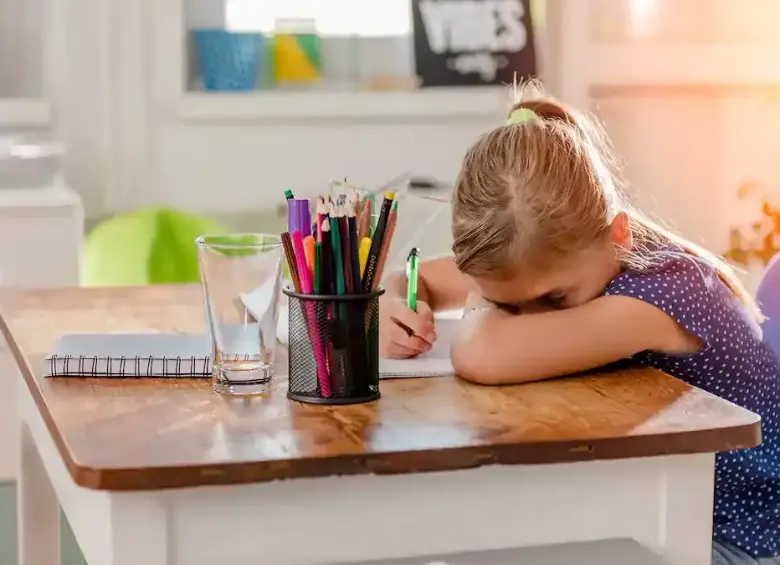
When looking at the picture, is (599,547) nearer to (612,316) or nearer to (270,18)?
(612,316)

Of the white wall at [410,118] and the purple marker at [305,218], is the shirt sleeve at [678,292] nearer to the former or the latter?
the purple marker at [305,218]

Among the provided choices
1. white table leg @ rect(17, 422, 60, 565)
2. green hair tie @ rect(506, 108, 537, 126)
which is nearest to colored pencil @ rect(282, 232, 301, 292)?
green hair tie @ rect(506, 108, 537, 126)

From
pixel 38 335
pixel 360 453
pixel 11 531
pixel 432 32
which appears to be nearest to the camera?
pixel 360 453

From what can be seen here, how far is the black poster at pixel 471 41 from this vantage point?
331cm

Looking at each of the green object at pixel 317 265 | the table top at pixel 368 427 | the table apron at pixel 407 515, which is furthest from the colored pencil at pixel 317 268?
the table apron at pixel 407 515

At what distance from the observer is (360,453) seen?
3.15ft

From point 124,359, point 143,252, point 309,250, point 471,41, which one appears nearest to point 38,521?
point 124,359

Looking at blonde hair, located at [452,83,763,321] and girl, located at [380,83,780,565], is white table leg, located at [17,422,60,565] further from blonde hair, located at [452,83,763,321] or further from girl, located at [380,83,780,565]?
blonde hair, located at [452,83,763,321]

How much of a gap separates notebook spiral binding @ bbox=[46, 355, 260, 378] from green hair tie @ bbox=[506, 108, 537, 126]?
1.46ft

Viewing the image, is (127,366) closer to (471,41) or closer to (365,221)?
(365,221)

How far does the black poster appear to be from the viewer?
331cm

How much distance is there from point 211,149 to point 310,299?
212 centimetres

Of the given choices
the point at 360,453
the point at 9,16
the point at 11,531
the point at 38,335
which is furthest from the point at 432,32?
the point at 360,453

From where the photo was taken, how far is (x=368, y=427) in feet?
3.43
